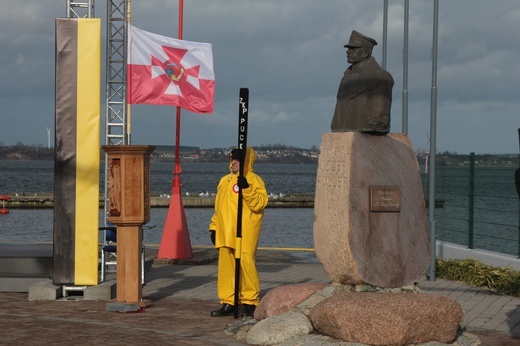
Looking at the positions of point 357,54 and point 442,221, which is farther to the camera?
point 442,221

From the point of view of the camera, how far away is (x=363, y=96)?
1183cm

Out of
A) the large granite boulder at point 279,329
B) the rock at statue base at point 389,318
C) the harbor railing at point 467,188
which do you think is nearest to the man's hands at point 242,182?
the large granite boulder at point 279,329

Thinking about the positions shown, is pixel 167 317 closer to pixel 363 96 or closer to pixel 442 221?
pixel 363 96

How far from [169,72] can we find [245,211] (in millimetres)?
6704

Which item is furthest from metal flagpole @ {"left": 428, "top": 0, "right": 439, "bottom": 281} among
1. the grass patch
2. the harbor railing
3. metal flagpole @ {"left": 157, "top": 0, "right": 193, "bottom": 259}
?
metal flagpole @ {"left": 157, "top": 0, "right": 193, "bottom": 259}

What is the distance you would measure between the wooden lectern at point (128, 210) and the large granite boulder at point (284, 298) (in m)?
2.19

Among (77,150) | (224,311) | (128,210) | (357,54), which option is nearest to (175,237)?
(77,150)

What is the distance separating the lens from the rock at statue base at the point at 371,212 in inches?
457

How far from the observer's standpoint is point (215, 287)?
16.5 metres

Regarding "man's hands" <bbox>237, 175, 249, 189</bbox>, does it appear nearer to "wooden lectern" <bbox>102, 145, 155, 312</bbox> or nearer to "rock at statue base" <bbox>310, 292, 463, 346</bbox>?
"wooden lectern" <bbox>102, 145, 155, 312</bbox>

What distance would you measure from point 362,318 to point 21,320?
416cm

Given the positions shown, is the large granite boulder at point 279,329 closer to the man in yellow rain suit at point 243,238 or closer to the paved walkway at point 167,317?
the paved walkway at point 167,317

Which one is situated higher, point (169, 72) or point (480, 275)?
point (169, 72)

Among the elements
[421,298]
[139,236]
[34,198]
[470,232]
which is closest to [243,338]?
[421,298]
